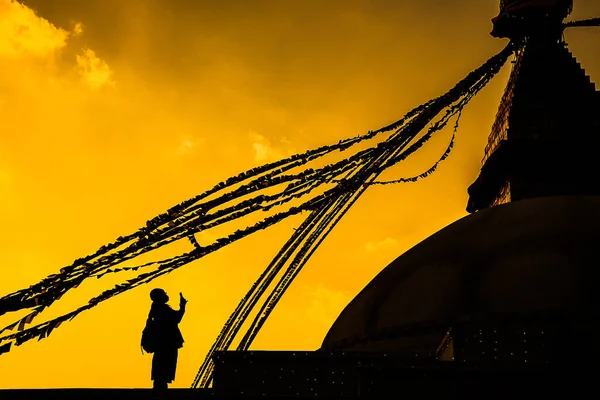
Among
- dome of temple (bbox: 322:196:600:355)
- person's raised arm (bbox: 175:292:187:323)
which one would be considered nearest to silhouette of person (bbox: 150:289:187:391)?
person's raised arm (bbox: 175:292:187:323)

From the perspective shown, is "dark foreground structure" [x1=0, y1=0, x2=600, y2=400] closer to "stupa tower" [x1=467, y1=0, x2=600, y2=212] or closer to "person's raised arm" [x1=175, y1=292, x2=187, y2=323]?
"person's raised arm" [x1=175, y1=292, x2=187, y2=323]

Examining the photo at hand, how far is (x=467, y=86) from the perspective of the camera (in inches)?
499

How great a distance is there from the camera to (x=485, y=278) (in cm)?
1124

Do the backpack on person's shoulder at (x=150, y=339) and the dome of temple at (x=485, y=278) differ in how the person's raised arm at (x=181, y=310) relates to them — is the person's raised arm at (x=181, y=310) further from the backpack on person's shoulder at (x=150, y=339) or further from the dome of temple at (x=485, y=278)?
the dome of temple at (x=485, y=278)

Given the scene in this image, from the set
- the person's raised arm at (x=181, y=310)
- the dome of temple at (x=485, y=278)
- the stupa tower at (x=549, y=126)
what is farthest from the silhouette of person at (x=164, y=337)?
the stupa tower at (x=549, y=126)

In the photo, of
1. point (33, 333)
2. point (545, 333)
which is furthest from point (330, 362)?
point (33, 333)

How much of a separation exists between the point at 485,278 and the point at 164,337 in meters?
4.28

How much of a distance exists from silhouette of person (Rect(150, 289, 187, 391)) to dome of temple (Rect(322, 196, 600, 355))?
10.7 feet

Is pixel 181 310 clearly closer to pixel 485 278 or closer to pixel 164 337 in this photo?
pixel 164 337

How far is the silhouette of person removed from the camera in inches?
366

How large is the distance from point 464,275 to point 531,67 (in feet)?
57.7

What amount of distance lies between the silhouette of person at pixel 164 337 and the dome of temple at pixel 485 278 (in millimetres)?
3251

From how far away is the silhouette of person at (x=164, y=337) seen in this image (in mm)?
9289

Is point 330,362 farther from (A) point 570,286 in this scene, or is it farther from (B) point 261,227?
(A) point 570,286
